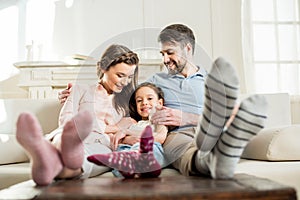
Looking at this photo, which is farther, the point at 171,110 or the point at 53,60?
the point at 53,60

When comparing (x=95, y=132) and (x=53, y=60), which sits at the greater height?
(x=53, y=60)

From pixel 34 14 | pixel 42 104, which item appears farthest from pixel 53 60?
pixel 42 104

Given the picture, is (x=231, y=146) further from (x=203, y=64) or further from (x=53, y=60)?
(x=53, y=60)

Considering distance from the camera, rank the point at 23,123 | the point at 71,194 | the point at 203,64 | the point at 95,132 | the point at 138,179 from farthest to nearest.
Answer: the point at 203,64 → the point at 95,132 → the point at 138,179 → the point at 23,123 → the point at 71,194

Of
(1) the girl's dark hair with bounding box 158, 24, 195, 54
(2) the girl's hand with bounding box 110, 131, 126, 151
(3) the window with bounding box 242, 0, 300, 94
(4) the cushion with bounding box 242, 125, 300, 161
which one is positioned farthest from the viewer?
(3) the window with bounding box 242, 0, 300, 94

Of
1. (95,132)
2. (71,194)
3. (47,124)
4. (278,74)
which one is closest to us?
(71,194)

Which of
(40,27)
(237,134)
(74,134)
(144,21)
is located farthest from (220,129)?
(40,27)

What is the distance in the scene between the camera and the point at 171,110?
1664 millimetres

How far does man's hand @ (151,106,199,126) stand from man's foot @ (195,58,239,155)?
1.83 feet

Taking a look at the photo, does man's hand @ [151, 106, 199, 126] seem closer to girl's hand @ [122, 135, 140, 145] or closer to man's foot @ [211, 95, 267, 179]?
girl's hand @ [122, 135, 140, 145]

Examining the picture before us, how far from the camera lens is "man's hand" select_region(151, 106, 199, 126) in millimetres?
1627

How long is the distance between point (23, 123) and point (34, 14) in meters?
2.31

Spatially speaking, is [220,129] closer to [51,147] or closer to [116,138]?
[51,147]

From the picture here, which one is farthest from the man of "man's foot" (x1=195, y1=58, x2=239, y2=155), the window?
the window
